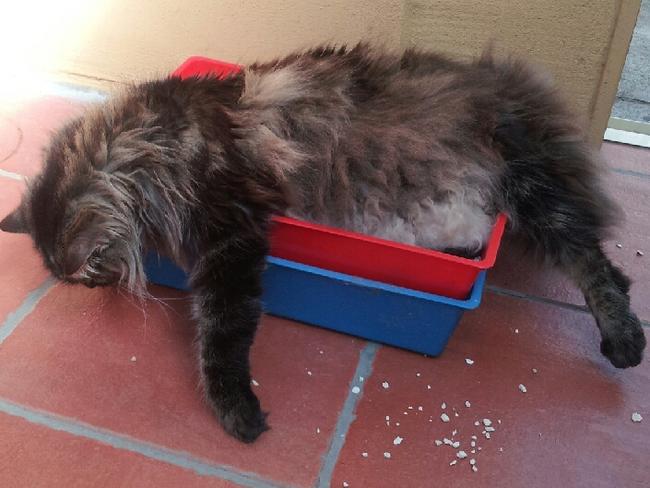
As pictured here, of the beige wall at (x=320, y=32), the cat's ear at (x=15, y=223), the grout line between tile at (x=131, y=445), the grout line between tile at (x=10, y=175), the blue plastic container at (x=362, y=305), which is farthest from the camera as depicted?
the grout line between tile at (x=10, y=175)

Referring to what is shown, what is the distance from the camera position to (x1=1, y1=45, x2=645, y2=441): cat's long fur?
4.49 feet

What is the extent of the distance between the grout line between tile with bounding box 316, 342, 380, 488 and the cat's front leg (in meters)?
0.14

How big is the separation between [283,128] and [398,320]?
50 centimetres

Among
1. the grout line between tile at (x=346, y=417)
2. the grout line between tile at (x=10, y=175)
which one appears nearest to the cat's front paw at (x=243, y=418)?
the grout line between tile at (x=346, y=417)

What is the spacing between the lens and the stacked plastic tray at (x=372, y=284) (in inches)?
52.3

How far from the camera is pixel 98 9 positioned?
2.21 m

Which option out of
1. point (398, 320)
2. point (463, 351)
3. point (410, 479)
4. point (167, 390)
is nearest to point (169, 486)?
point (167, 390)

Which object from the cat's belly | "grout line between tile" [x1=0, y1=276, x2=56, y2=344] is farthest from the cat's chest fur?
"grout line between tile" [x1=0, y1=276, x2=56, y2=344]

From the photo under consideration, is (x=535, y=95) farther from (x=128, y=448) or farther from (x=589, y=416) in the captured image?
(x=128, y=448)

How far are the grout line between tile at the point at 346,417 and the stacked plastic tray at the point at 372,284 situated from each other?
48mm

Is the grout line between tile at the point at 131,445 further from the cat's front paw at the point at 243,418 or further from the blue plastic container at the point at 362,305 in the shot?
the blue plastic container at the point at 362,305

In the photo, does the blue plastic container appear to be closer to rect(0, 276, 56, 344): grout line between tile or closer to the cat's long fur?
the cat's long fur

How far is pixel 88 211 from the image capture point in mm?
1309

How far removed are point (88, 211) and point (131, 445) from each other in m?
0.47
